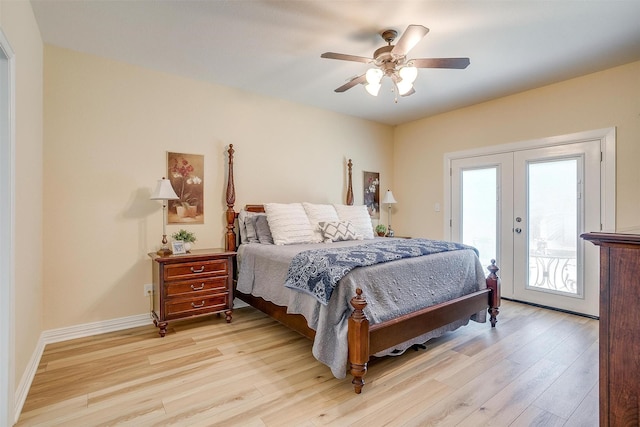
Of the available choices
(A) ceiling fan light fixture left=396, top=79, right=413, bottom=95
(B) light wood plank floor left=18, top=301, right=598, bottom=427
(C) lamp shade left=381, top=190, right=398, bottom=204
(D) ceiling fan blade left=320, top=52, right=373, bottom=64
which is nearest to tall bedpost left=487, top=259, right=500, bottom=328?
(B) light wood plank floor left=18, top=301, right=598, bottom=427

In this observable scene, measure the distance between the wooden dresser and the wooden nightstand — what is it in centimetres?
281

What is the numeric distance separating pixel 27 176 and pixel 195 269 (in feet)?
4.61

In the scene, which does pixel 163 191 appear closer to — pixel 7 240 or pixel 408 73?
pixel 7 240

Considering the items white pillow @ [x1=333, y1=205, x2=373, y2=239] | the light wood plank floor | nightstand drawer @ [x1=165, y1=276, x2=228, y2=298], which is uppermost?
white pillow @ [x1=333, y1=205, x2=373, y2=239]

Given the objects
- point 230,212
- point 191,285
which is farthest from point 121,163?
point 191,285

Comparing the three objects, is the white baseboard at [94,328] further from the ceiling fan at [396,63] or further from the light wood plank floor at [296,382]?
the ceiling fan at [396,63]

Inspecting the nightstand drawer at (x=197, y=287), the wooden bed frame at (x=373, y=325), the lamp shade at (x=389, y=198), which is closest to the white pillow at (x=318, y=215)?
the wooden bed frame at (x=373, y=325)

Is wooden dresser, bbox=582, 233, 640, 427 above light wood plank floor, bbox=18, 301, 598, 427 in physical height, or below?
above

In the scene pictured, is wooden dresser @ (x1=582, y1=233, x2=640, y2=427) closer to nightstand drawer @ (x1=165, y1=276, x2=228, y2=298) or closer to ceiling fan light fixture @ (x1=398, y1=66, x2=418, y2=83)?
ceiling fan light fixture @ (x1=398, y1=66, x2=418, y2=83)

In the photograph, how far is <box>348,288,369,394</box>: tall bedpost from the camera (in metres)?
1.95

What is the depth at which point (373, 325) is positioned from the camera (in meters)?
2.10

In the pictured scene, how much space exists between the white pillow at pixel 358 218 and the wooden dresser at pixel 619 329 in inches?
112

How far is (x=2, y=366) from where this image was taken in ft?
5.18

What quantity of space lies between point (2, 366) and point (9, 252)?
57cm
